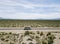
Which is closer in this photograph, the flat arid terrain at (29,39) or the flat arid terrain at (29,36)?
the flat arid terrain at (29,39)

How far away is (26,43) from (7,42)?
10.5ft

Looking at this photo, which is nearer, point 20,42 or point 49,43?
point 49,43

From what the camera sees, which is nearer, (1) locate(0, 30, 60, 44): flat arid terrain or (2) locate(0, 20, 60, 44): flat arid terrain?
(1) locate(0, 30, 60, 44): flat arid terrain

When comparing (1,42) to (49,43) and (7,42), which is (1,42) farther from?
Result: (49,43)

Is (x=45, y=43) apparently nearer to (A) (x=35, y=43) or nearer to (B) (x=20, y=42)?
(A) (x=35, y=43)

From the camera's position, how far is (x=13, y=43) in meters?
27.0

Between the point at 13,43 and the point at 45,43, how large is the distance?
5.02 m

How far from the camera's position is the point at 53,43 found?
89.9 feet

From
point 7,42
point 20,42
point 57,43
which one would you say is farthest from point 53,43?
point 7,42

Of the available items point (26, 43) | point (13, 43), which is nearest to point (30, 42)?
point (26, 43)

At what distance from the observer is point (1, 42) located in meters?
28.3

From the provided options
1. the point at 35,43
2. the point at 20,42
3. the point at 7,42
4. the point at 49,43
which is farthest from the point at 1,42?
the point at 49,43

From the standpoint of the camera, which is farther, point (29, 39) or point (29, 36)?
point (29, 36)

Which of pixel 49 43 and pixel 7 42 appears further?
pixel 7 42
